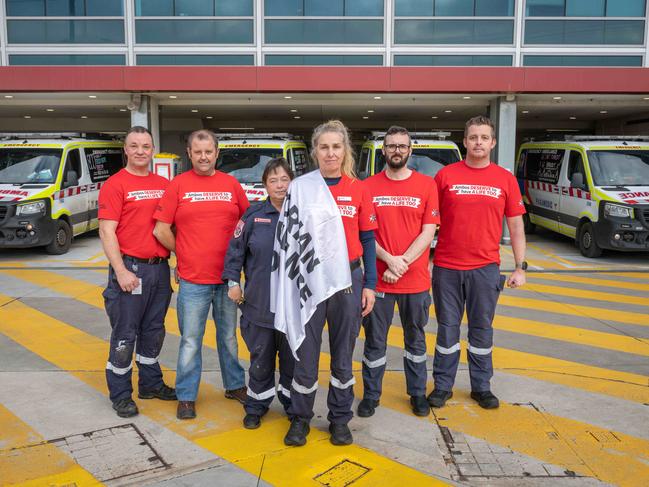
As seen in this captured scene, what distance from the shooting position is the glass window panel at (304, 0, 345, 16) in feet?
47.4

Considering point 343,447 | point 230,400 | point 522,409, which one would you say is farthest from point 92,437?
point 522,409

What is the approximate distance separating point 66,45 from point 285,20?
5.32 m

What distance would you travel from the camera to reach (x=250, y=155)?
37.4 feet

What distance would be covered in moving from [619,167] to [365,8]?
6.87 metres

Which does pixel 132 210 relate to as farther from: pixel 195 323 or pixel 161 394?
pixel 161 394

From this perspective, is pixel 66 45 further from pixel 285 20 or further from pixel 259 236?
pixel 259 236

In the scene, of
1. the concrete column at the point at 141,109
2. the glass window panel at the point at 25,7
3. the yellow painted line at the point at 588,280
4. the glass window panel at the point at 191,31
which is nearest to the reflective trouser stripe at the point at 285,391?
the yellow painted line at the point at 588,280

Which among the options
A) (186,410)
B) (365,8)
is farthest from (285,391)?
(365,8)

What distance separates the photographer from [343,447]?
383cm

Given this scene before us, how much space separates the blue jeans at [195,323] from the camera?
418 cm

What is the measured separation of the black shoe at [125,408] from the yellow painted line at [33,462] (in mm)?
524

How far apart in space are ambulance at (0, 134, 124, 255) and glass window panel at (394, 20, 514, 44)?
776cm


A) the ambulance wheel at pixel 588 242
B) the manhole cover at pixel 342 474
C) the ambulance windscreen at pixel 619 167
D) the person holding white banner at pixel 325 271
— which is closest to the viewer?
the manhole cover at pixel 342 474

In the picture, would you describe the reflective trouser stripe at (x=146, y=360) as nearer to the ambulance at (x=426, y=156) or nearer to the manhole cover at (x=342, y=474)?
the manhole cover at (x=342, y=474)
